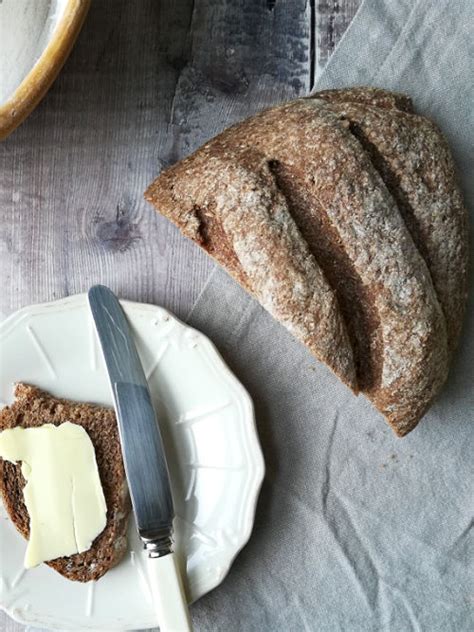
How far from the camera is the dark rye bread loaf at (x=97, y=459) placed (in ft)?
4.84

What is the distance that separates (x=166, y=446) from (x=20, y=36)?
0.76 metres

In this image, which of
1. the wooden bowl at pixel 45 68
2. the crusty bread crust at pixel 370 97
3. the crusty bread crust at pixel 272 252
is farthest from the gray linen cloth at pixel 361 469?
the wooden bowl at pixel 45 68

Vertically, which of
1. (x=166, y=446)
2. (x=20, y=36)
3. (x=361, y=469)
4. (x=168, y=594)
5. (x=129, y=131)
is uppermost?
(x=20, y=36)

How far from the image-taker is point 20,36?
1.38 meters

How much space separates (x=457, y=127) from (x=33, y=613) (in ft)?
3.88

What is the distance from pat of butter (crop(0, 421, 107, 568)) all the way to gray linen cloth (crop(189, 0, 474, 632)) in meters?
0.29

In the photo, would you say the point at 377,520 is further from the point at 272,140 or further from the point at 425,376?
the point at 272,140

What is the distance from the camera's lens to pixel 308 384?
59.2 inches

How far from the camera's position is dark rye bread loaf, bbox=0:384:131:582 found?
1477 mm

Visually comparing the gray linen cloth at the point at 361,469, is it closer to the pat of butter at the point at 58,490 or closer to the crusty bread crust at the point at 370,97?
the crusty bread crust at the point at 370,97

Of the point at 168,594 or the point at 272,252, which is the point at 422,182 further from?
the point at 168,594

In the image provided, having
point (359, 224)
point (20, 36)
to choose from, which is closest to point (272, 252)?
point (359, 224)

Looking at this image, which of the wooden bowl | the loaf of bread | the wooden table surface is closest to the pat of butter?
the wooden table surface

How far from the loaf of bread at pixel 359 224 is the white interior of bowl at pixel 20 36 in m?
0.30
